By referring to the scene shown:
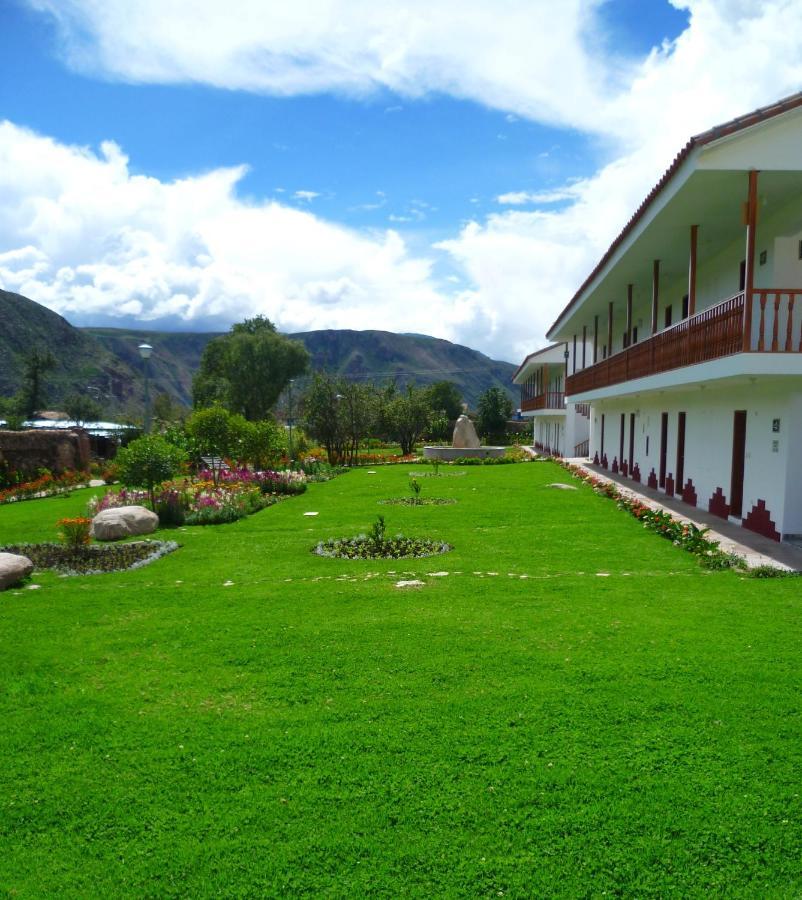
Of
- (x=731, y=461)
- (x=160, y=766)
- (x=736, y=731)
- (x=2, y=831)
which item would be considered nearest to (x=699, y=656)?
(x=736, y=731)

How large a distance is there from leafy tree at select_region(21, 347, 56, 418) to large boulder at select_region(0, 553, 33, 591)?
212 ft

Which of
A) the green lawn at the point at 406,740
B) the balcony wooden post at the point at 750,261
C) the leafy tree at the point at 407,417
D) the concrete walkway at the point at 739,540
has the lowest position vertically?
the green lawn at the point at 406,740

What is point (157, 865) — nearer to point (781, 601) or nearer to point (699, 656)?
point (699, 656)

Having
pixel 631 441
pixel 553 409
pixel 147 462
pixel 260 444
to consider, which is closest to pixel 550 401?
pixel 553 409

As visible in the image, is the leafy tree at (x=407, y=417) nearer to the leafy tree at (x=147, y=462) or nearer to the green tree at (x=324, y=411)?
the green tree at (x=324, y=411)

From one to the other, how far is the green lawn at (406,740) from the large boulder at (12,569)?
0.89 m

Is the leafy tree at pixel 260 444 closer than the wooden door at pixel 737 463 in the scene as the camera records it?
No

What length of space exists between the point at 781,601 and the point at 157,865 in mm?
7153

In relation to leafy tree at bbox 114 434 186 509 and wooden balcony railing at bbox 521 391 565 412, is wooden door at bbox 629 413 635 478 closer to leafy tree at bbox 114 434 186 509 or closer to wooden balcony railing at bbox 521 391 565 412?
wooden balcony railing at bbox 521 391 565 412

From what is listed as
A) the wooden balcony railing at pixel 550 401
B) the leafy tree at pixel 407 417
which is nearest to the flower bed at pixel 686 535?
the wooden balcony railing at pixel 550 401

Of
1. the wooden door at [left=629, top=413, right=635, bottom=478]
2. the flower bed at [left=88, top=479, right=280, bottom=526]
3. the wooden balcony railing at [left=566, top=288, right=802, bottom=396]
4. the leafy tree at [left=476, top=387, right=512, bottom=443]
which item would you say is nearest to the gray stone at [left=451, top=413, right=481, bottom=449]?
the wooden door at [left=629, top=413, right=635, bottom=478]

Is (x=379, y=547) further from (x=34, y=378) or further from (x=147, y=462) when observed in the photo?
(x=34, y=378)

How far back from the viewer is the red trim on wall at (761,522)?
38.6 feet

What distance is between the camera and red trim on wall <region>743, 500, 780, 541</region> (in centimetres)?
1177
